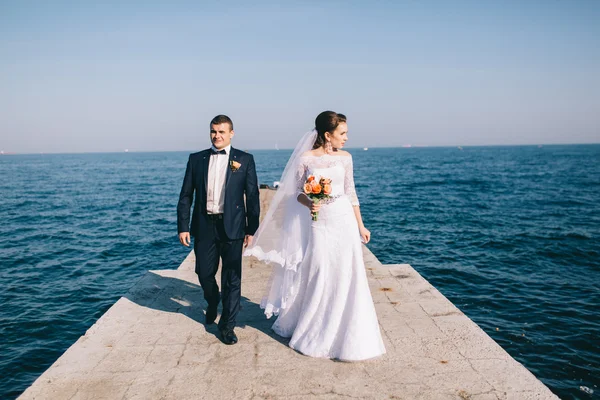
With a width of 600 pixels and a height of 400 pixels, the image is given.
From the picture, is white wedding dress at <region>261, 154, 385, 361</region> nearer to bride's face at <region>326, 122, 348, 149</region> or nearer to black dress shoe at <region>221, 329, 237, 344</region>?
bride's face at <region>326, 122, 348, 149</region>

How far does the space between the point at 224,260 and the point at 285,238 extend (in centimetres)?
82

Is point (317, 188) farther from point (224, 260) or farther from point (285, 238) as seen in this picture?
point (224, 260)

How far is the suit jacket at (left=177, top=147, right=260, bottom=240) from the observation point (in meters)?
5.05

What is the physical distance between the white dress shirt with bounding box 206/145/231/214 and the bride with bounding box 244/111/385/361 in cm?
81

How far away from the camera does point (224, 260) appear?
5.23 m

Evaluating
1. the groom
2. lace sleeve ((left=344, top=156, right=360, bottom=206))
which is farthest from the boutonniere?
lace sleeve ((left=344, top=156, right=360, bottom=206))

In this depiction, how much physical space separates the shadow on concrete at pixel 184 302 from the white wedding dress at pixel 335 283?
572 mm

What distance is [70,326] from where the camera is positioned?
31.3 ft

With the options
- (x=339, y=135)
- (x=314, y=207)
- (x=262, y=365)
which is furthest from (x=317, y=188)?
(x=262, y=365)

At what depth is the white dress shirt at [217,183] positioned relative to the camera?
5090mm

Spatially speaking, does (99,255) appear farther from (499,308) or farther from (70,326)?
(499,308)

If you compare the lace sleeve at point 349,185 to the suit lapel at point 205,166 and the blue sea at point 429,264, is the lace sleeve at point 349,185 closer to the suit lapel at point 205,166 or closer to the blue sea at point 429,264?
the suit lapel at point 205,166

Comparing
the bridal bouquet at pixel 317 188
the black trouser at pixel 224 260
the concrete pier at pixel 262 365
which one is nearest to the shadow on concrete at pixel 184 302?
the concrete pier at pixel 262 365

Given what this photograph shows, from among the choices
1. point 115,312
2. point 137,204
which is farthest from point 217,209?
point 137,204
